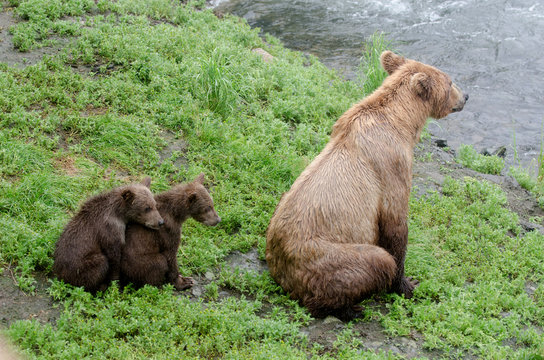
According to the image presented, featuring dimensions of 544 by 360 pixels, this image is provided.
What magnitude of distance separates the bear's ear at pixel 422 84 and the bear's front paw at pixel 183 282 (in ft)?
11.4

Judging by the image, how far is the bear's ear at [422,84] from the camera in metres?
7.16

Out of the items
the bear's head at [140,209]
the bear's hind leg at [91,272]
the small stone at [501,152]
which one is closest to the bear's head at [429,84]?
the bear's head at [140,209]

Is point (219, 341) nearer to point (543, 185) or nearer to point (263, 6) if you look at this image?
point (543, 185)

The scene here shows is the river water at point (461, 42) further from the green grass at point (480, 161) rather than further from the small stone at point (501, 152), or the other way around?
the green grass at point (480, 161)

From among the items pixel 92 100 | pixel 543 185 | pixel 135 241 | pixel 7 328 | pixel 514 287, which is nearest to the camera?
pixel 7 328

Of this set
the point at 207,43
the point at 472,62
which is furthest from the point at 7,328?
the point at 472,62

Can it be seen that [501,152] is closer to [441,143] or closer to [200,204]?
[441,143]

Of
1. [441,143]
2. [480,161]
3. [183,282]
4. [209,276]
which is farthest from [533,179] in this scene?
[183,282]

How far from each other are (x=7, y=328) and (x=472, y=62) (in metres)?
13.0

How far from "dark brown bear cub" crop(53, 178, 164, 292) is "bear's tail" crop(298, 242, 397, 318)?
1697 millimetres

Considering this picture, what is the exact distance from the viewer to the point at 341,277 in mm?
6125

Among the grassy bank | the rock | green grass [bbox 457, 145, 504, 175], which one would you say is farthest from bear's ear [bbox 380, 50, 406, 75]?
the rock

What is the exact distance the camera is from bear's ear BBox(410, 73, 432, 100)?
7.16 m

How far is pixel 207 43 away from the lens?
1166cm
